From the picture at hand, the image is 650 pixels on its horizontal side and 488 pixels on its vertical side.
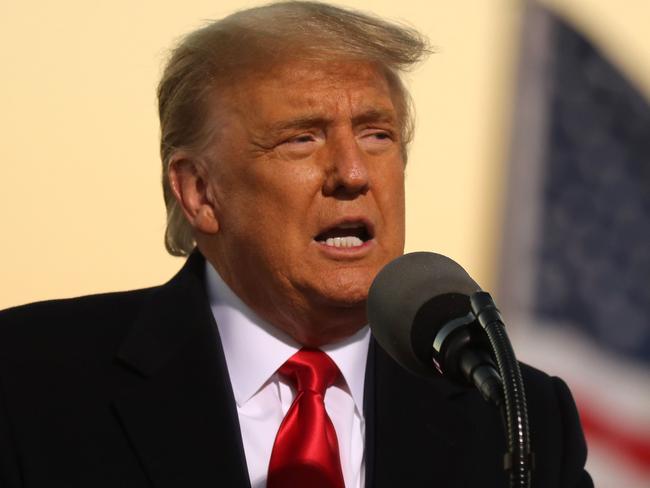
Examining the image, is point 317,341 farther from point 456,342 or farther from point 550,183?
point 550,183

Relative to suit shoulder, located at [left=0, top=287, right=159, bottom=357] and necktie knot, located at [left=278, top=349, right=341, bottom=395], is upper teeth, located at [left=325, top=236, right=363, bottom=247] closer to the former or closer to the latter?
necktie knot, located at [left=278, top=349, right=341, bottom=395]

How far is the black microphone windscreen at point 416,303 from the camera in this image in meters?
1.88

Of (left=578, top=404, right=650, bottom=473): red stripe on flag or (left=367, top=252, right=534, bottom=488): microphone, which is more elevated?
(left=367, top=252, right=534, bottom=488): microphone

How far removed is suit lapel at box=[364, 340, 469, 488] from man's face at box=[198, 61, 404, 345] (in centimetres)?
14

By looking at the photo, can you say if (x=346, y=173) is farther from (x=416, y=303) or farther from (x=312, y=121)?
(x=416, y=303)

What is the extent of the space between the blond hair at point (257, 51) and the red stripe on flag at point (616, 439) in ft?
5.71

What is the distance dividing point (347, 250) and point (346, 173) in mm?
146

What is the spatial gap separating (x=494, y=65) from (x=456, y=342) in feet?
8.44

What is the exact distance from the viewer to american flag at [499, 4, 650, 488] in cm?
427

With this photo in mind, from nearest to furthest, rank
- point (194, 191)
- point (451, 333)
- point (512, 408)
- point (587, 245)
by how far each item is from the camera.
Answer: point (512, 408) → point (451, 333) → point (194, 191) → point (587, 245)

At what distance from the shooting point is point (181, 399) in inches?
100.0

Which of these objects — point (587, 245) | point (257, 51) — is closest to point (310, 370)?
point (257, 51)

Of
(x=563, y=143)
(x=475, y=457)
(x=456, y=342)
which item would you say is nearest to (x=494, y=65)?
(x=563, y=143)

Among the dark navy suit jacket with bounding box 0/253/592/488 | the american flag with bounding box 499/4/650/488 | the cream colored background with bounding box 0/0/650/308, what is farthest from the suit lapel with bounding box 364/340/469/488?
the american flag with bounding box 499/4/650/488
